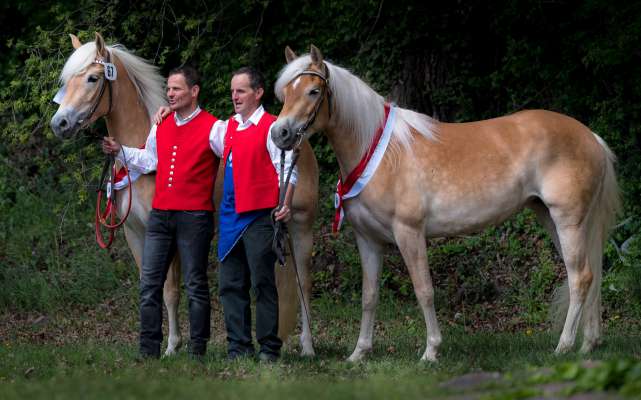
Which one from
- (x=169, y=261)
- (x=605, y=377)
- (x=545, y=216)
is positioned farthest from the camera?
(x=545, y=216)

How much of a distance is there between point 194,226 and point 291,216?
0.72 m

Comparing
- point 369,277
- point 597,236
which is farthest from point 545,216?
point 369,277

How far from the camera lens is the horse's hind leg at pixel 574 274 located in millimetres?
7039

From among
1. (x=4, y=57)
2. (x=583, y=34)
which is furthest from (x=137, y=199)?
(x=4, y=57)

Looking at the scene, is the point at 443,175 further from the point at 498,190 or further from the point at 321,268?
the point at 321,268

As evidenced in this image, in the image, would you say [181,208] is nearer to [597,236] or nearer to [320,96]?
[320,96]

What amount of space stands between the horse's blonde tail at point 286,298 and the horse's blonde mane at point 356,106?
1070 mm

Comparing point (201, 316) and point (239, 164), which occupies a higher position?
point (239, 164)

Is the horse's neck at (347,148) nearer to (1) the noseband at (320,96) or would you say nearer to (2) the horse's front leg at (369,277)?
(1) the noseband at (320,96)

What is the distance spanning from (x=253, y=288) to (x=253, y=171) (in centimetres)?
81

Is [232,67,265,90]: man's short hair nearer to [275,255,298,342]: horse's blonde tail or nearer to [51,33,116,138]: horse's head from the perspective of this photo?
[51,33,116,138]: horse's head

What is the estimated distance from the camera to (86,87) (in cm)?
692

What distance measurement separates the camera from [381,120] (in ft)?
22.8

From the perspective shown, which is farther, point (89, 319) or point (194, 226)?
point (89, 319)
